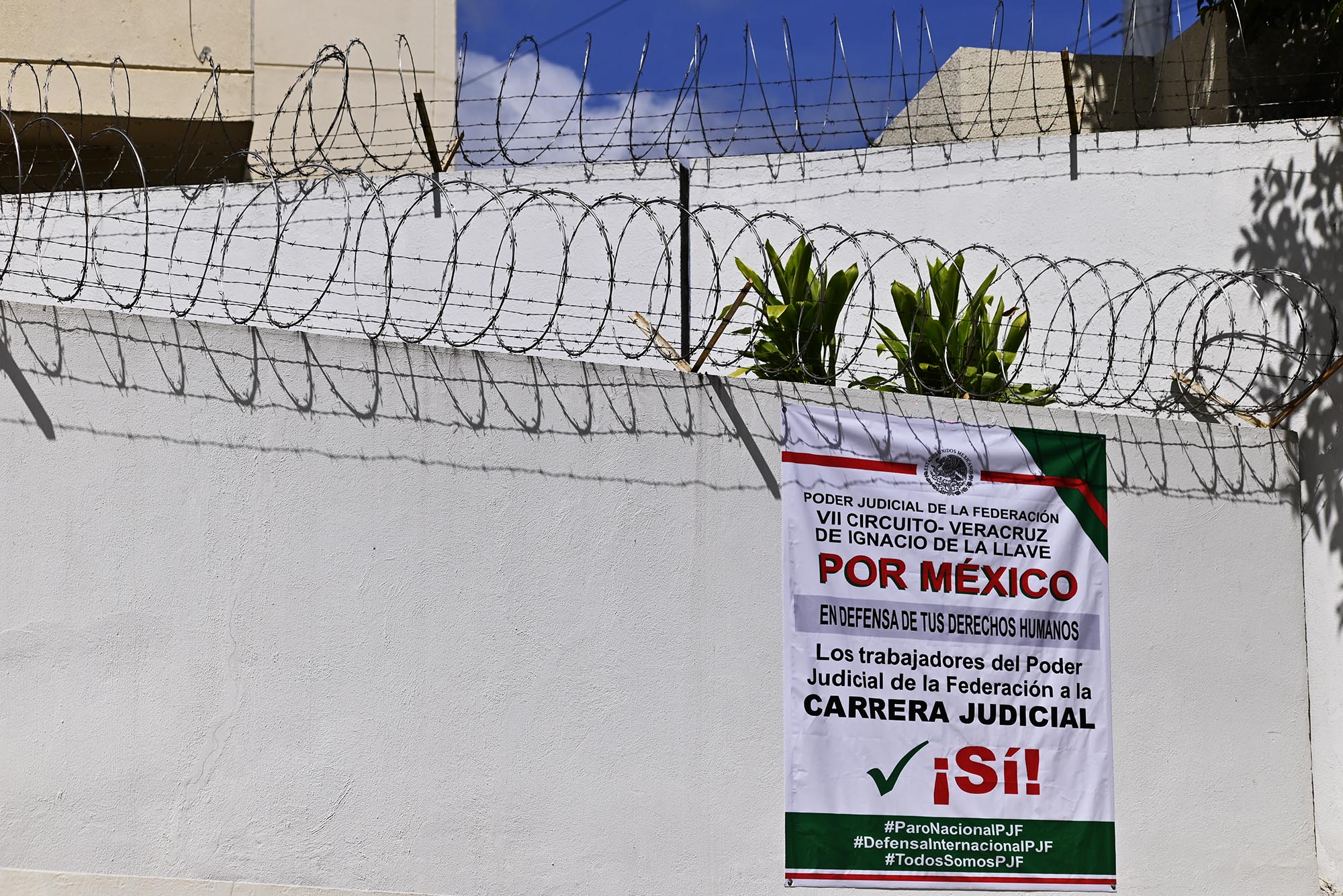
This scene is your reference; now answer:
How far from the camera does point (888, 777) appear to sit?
643 centimetres

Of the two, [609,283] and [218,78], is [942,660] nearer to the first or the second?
[609,283]

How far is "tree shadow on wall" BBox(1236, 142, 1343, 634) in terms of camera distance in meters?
7.56

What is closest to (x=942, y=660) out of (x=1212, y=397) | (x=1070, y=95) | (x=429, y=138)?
(x=1212, y=397)

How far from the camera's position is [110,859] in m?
5.23

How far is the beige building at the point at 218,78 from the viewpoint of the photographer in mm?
10398

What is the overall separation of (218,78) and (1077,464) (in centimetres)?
658

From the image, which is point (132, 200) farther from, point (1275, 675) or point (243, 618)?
point (1275, 675)

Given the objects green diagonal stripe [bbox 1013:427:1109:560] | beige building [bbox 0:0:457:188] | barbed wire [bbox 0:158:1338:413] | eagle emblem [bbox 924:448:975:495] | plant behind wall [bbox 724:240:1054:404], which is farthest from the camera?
beige building [bbox 0:0:457:188]

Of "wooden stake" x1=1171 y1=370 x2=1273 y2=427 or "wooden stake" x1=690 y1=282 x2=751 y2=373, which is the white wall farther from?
"wooden stake" x1=1171 y1=370 x2=1273 y2=427

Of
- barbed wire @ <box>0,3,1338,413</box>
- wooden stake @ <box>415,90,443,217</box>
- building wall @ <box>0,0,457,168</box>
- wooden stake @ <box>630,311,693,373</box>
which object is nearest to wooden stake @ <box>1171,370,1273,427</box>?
barbed wire @ <box>0,3,1338,413</box>

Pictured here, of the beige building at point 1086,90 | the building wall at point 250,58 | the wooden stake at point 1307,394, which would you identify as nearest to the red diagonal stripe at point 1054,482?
the wooden stake at point 1307,394

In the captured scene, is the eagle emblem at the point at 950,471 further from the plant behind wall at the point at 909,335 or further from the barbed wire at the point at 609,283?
the barbed wire at the point at 609,283

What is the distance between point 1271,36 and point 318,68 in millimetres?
6456

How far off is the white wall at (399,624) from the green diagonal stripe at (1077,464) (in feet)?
0.60
